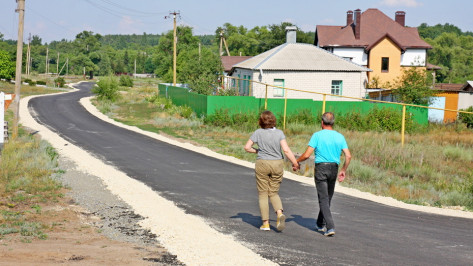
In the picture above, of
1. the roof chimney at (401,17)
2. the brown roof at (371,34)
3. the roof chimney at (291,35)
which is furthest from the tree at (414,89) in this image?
the roof chimney at (401,17)

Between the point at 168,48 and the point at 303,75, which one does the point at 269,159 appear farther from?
the point at 168,48

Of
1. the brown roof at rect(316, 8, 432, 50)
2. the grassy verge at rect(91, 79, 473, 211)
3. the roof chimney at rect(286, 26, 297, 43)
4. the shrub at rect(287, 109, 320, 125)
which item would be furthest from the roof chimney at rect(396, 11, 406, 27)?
the shrub at rect(287, 109, 320, 125)

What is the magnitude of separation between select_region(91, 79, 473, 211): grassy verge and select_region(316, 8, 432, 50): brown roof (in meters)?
29.1

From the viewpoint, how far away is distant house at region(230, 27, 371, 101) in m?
38.1

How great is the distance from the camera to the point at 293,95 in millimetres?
38531

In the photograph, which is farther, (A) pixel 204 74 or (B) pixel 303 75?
A: (B) pixel 303 75

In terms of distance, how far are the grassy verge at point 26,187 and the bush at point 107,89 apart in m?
30.8

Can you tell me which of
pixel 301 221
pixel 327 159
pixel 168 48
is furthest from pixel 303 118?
pixel 168 48

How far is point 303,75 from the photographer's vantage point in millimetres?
38812

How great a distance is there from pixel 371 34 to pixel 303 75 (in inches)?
978

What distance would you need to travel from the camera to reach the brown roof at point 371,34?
59031 mm

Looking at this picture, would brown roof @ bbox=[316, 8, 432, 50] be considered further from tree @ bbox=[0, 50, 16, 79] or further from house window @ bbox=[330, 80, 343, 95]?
tree @ bbox=[0, 50, 16, 79]

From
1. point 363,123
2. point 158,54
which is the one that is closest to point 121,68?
point 158,54

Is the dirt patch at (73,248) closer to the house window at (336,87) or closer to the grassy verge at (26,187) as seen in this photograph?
the grassy verge at (26,187)
